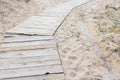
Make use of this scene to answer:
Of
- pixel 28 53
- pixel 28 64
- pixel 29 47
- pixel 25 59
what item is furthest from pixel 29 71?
pixel 29 47

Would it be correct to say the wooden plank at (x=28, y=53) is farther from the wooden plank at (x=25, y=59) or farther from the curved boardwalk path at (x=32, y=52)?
the wooden plank at (x=25, y=59)

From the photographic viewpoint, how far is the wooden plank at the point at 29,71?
156 inches

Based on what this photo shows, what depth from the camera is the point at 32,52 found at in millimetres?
4797

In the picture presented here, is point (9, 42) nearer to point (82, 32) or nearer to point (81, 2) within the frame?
point (82, 32)

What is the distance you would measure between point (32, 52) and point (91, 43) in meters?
1.59

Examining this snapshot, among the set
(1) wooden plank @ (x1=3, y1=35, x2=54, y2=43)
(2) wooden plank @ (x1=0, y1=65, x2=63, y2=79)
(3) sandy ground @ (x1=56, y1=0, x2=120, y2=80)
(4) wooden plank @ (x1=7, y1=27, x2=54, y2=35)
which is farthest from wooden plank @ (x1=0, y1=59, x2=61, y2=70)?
(4) wooden plank @ (x1=7, y1=27, x2=54, y2=35)

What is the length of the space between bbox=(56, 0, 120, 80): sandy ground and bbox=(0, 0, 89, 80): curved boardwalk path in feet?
0.74

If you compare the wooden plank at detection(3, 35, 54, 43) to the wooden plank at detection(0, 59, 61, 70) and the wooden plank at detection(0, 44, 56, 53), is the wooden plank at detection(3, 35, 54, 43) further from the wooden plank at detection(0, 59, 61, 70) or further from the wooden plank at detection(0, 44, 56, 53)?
the wooden plank at detection(0, 59, 61, 70)

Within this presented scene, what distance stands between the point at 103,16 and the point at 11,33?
10.6 feet

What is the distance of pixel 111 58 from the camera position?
15.6ft

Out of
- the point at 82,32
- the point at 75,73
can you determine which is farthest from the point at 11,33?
the point at 75,73

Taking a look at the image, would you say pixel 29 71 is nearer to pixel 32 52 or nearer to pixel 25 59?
pixel 25 59

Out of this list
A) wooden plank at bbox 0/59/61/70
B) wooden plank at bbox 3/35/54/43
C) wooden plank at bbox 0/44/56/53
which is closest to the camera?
wooden plank at bbox 0/59/61/70

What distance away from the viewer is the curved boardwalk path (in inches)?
158
